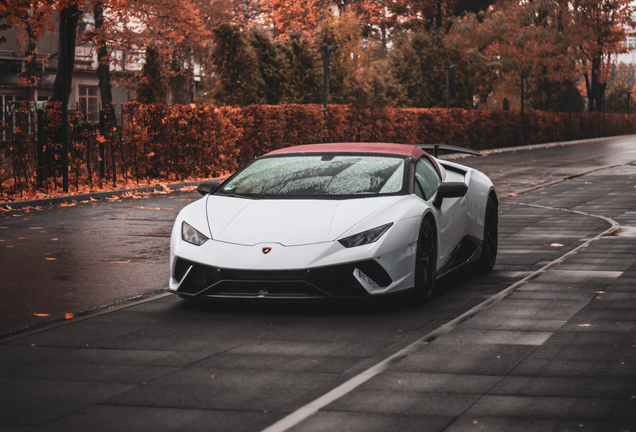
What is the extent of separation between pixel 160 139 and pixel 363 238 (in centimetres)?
1776

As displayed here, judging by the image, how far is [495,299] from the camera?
7781 millimetres

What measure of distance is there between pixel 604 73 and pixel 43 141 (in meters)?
61.6

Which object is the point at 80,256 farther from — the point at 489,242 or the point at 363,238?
the point at 363,238

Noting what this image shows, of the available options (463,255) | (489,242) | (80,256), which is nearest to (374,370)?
(463,255)

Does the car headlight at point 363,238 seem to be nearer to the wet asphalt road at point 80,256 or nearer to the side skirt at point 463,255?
the side skirt at point 463,255

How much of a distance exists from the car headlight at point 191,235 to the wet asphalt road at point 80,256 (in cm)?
104

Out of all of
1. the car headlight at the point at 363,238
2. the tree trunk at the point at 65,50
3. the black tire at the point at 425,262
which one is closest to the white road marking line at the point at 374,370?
the black tire at the point at 425,262

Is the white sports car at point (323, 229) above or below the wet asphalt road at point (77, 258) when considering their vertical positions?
above

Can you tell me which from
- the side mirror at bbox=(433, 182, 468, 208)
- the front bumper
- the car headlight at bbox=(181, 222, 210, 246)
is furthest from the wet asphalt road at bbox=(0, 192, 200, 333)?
the side mirror at bbox=(433, 182, 468, 208)

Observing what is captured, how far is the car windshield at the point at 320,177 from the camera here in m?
7.77

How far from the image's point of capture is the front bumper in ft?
22.4

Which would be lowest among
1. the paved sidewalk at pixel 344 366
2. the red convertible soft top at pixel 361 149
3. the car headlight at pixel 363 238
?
the paved sidewalk at pixel 344 366

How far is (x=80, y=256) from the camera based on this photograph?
10828 millimetres

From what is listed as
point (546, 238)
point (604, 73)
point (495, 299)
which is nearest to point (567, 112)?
A: point (604, 73)
